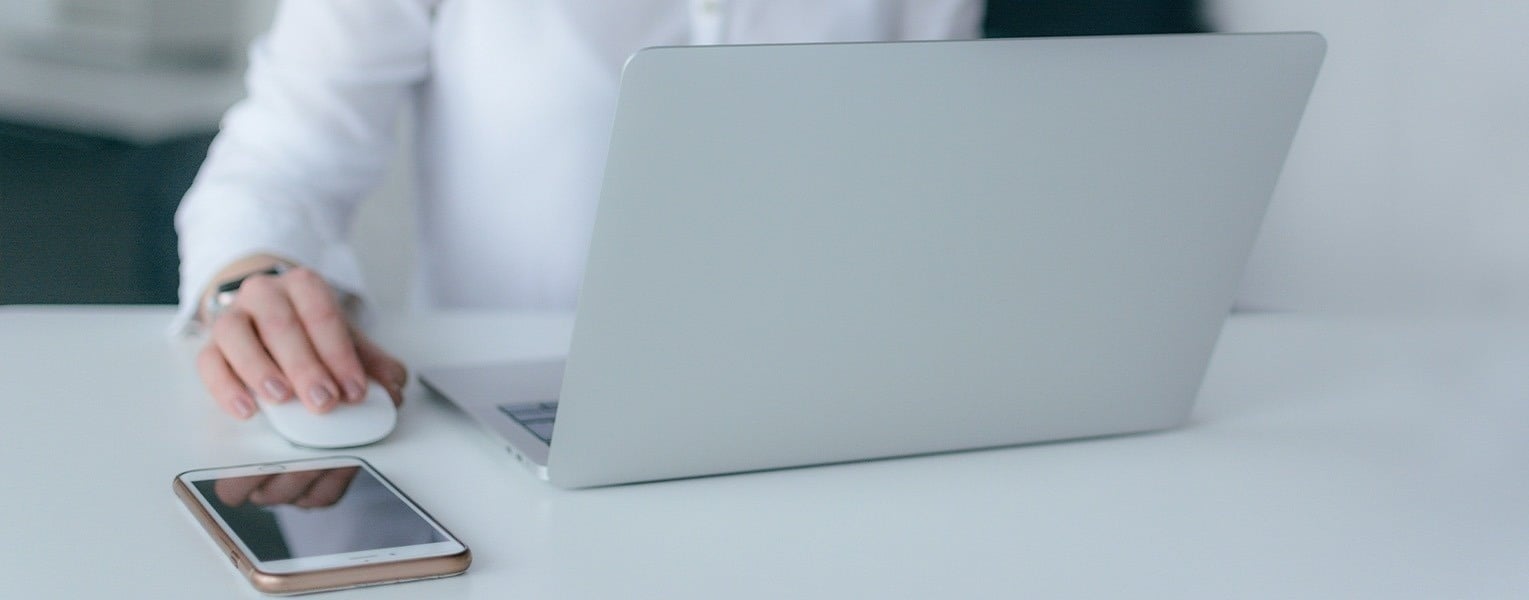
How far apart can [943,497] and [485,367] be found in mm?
333

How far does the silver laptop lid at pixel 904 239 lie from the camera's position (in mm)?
583

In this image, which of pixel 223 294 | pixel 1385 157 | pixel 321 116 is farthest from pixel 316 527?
pixel 1385 157

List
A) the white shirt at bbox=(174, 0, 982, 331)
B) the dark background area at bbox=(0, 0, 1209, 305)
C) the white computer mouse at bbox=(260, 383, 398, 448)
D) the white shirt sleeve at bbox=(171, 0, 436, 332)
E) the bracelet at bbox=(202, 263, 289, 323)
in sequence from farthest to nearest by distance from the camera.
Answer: the dark background area at bbox=(0, 0, 1209, 305), the white shirt at bbox=(174, 0, 982, 331), the white shirt sleeve at bbox=(171, 0, 436, 332), the bracelet at bbox=(202, 263, 289, 323), the white computer mouse at bbox=(260, 383, 398, 448)

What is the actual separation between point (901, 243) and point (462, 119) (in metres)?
0.80

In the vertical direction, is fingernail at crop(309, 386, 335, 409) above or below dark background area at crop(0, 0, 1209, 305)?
below

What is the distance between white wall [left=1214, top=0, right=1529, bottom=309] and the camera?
4.18 ft

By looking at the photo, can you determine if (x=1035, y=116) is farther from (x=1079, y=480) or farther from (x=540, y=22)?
(x=540, y=22)

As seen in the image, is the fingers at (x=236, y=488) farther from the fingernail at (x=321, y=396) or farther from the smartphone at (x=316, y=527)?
the fingernail at (x=321, y=396)

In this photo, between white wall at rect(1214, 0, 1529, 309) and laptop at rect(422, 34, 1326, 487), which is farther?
white wall at rect(1214, 0, 1529, 309)

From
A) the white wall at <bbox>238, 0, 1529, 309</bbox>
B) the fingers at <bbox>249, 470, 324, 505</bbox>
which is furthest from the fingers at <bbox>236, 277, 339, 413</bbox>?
the white wall at <bbox>238, 0, 1529, 309</bbox>

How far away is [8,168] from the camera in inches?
119

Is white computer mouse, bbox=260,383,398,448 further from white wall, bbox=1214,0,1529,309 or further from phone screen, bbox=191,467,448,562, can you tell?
white wall, bbox=1214,0,1529,309

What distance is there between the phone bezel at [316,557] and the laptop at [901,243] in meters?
0.07

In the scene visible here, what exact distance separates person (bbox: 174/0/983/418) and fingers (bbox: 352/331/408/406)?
0.65 feet
